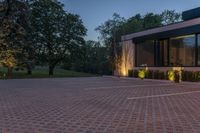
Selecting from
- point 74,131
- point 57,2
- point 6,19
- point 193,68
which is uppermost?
point 57,2

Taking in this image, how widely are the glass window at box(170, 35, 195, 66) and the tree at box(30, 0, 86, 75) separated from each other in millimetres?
14929

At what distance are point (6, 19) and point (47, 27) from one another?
6249mm

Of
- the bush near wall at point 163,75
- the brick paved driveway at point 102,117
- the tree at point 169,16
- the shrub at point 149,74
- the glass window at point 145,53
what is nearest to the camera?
the brick paved driveway at point 102,117

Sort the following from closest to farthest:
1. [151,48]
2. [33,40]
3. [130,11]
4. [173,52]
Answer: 1. [173,52]
2. [151,48]
3. [33,40]
4. [130,11]

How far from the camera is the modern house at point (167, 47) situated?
63.1ft

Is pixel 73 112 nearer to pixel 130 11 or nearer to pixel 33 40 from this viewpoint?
pixel 33 40

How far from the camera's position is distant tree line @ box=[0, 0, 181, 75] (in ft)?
90.4

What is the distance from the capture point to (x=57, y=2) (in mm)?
34562

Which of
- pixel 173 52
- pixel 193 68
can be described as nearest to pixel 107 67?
pixel 173 52

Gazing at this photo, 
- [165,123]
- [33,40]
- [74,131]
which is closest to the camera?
[74,131]

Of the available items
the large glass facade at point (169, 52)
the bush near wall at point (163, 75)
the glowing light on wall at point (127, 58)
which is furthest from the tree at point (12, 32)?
the large glass facade at point (169, 52)

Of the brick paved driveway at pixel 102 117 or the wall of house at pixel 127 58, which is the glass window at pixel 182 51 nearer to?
the wall of house at pixel 127 58

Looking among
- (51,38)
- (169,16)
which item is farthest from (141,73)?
(169,16)

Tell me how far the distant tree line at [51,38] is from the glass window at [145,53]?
330 centimetres
